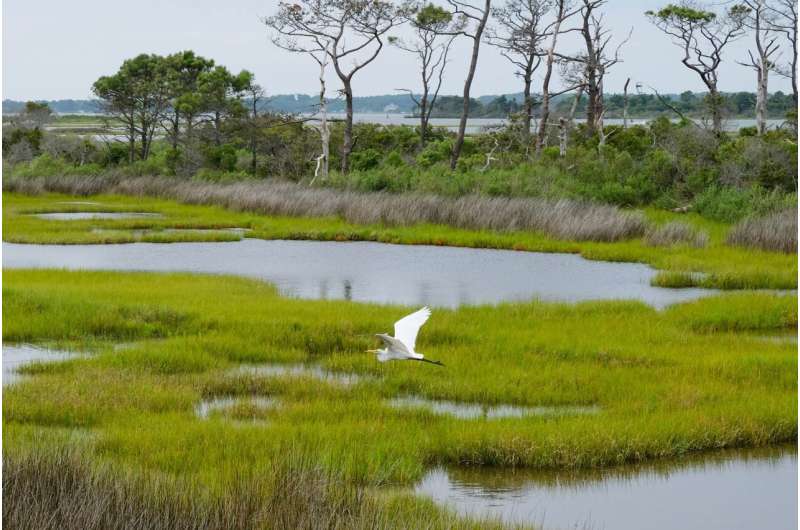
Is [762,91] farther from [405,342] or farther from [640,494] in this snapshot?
[640,494]

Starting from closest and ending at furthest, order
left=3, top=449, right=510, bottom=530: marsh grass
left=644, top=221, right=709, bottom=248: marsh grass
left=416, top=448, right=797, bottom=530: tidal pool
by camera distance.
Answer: left=3, top=449, right=510, bottom=530: marsh grass
left=416, top=448, right=797, bottom=530: tidal pool
left=644, top=221, right=709, bottom=248: marsh grass

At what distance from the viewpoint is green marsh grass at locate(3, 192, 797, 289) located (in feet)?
63.3

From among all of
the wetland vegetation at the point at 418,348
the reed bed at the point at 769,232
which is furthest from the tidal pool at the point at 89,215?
the reed bed at the point at 769,232

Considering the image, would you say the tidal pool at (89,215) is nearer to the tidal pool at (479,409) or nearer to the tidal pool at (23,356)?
the tidal pool at (23,356)

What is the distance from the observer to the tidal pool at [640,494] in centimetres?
796

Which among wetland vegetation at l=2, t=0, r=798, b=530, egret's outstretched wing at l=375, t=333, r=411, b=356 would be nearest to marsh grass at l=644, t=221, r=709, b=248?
wetland vegetation at l=2, t=0, r=798, b=530

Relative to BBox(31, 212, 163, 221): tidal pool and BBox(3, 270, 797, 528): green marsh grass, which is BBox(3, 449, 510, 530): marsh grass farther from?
BBox(31, 212, 163, 221): tidal pool

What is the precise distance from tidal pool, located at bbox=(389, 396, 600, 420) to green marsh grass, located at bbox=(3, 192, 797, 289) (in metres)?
8.89

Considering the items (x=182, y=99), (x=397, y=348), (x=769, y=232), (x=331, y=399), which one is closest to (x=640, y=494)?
(x=397, y=348)

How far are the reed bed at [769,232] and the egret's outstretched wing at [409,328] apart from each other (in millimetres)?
13155

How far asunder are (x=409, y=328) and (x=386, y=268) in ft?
33.7

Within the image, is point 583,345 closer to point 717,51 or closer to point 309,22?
point 309,22

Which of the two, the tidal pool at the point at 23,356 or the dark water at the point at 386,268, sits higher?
the tidal pool at the point at 23,356

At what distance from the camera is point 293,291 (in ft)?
59.5
